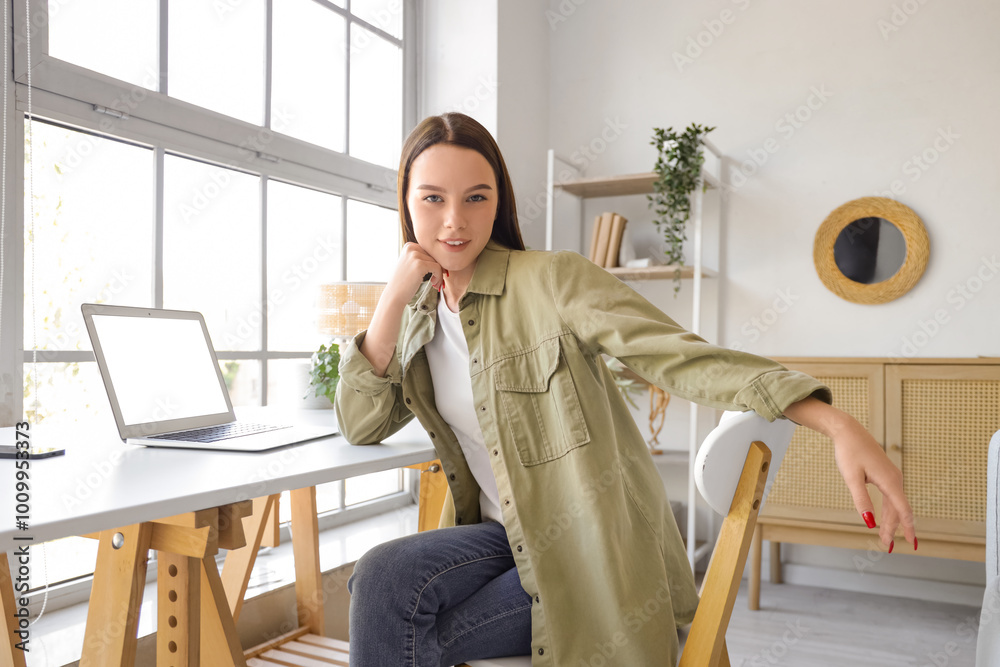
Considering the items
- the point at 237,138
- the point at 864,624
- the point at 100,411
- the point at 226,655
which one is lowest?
the point at 864,624

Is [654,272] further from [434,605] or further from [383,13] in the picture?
[434,605]

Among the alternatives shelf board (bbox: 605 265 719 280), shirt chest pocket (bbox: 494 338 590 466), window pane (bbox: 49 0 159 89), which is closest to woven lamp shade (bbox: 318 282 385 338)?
window pane (bbox: 49 0 159 89)

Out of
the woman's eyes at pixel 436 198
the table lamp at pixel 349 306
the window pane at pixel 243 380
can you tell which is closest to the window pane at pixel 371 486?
the window pane at pixel 243 380

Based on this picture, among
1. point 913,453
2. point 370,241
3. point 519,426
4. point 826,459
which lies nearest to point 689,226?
point 826,459

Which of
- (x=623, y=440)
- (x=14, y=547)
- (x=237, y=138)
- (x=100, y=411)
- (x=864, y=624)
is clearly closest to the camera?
(x=14, y=547)

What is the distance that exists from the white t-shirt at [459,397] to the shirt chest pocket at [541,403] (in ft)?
0.27

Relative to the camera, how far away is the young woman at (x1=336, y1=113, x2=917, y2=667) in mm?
936

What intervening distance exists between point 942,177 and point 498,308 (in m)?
2.33

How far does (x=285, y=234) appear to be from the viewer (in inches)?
91.1

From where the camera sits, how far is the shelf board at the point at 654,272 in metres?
2.83

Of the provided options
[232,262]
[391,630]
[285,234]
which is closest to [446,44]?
[285,234]

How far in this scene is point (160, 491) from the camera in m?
0.88

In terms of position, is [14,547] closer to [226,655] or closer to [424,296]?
[226,655]

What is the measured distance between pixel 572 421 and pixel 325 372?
0.97 m
